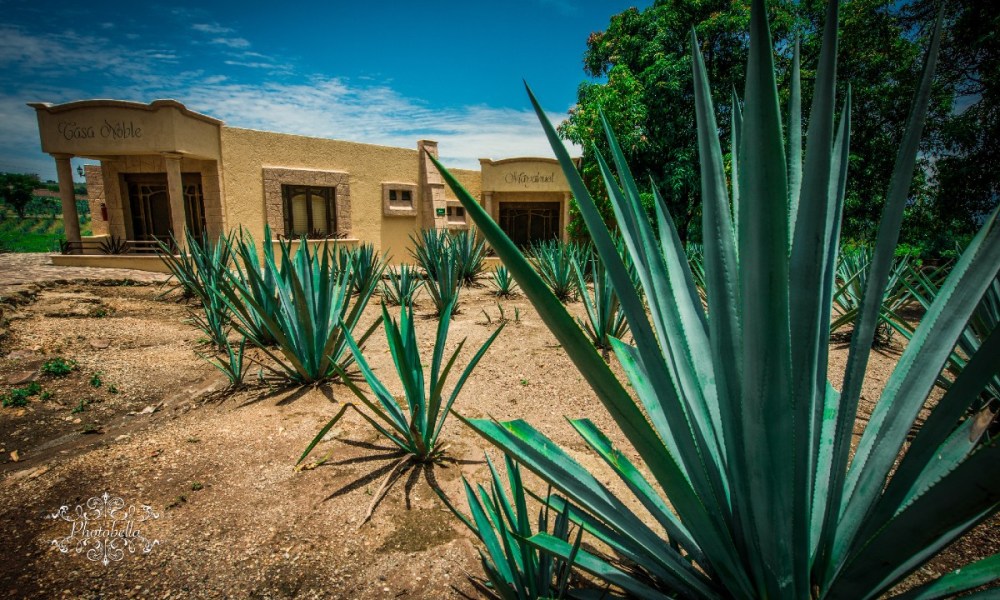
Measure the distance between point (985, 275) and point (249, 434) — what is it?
242 centimetres

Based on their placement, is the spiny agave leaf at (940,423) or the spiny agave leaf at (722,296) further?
the spiny agave leaf at (722,296)

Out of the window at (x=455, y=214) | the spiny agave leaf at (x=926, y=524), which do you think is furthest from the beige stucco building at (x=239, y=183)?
the spiny agave leaf at (x=926, y=524)

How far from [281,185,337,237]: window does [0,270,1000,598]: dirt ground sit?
848 cm

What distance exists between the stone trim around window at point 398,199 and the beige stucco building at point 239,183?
0.10 feet

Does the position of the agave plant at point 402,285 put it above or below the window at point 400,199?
below

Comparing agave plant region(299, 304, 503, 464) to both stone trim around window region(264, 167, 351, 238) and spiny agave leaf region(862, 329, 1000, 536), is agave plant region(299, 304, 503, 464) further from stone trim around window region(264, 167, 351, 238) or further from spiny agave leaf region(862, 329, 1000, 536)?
stone trim around window region(264, 167, 351, 238)

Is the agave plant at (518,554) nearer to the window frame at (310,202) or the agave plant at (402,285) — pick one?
the agave plant at (402,285)

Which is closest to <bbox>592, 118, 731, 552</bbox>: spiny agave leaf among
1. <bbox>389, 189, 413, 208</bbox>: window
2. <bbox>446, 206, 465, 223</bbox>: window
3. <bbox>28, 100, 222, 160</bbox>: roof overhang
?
<bbox>28, 100, 222, 160</bbox>: roof overhang

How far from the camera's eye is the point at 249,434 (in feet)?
6.49

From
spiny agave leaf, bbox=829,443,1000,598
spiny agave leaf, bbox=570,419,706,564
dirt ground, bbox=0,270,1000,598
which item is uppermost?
spiny agave leaf, bbox=829,443,1000,598

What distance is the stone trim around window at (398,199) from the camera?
12492mm

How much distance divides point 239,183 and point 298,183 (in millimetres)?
1311

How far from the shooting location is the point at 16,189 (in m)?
38.2

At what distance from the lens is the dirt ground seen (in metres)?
1.20
